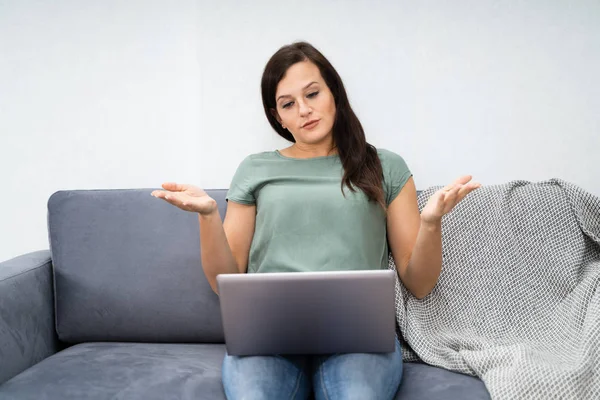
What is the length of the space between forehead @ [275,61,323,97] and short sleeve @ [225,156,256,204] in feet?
0.73

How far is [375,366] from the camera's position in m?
1.02

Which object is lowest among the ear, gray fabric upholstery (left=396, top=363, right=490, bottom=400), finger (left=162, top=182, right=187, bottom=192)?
gray fabric upholstery (left=396, top=363, right=490, bottom=400)

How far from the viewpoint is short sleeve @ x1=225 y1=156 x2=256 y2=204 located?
1400mm

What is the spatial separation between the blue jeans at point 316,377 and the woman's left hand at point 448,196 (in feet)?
1.02

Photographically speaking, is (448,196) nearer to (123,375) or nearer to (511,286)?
(511,286)

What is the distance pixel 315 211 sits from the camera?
1300 millimetres

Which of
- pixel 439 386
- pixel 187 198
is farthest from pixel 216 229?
pixel 439 386

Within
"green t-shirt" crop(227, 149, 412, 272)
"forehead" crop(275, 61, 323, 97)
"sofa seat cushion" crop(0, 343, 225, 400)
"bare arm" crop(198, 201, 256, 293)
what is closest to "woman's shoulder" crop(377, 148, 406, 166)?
"green t-shirt" crop(227, 149, 412, 272)

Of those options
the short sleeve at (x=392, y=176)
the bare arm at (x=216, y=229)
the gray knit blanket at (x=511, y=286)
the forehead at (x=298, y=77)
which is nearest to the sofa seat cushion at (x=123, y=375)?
the bare arm at (x=216, y=229)

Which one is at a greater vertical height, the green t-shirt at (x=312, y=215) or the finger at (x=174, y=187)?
the finger at (x=174, y=187)

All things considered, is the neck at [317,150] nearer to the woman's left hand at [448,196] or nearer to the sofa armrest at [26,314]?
the woman's left hand at [448,196]

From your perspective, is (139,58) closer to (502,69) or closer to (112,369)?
(112,369)

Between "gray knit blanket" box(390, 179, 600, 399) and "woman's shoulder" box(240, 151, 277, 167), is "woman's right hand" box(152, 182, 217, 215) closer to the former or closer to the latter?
"woman's shoulder" box(240, 151, 277, 167)

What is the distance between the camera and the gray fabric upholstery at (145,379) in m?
1.11
